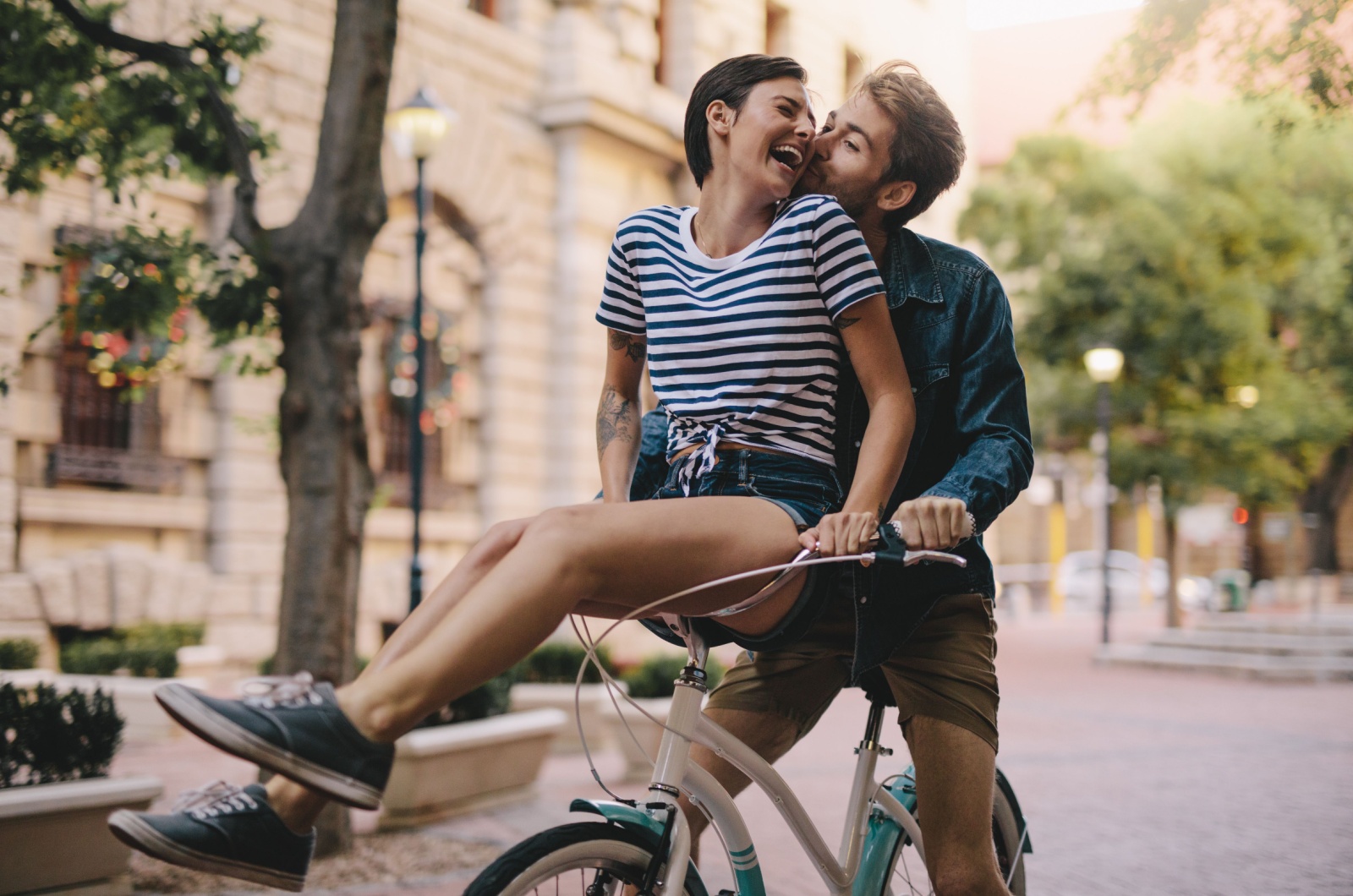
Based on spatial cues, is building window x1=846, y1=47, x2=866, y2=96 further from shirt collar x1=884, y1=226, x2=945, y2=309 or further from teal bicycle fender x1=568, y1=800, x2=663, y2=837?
teal bicycle fender x1=568, y1=800, x2=663, y2=837

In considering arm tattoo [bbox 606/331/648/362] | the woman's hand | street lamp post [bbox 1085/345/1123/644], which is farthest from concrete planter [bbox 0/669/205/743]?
street lamp post [bbox 1085/345/1123/644]

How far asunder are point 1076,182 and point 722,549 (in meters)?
21.6

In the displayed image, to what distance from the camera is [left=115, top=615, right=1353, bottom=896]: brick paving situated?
6238 millimetres

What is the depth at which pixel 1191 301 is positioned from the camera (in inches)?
811

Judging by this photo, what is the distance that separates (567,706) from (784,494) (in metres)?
7.91

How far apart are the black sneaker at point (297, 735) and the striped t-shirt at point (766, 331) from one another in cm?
93

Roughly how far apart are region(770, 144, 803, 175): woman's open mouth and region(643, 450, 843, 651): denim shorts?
63cm

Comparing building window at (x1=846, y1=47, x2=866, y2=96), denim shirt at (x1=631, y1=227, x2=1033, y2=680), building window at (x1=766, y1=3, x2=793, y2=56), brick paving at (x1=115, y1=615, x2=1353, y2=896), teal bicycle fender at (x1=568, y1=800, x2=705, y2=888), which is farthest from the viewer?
building window at (x1=846, y1=47, x2=866, y2=96)

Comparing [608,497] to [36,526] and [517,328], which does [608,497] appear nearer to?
[36,526]

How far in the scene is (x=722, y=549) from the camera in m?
2.38

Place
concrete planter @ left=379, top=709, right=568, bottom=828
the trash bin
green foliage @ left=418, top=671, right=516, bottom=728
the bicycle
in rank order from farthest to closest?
the trash bin, green foliage @ left=418, top=671, right=516, bottom=728, concrete planter @ left=379, top=709, right=568, bottom=828, the bicycle

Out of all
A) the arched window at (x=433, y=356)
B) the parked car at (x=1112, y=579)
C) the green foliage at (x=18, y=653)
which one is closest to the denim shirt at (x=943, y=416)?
the green foliage at (x=18, y=653)

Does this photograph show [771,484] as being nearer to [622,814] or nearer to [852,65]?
[622,814]

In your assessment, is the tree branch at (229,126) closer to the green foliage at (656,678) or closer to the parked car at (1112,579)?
the green foliage at (656,678)
